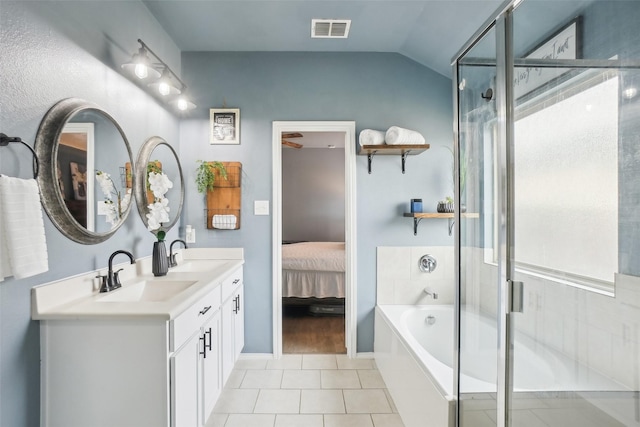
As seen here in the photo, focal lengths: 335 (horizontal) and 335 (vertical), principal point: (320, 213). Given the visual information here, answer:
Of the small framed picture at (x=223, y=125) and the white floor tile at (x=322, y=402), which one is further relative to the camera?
the small framed picture at (x=223, y=125)

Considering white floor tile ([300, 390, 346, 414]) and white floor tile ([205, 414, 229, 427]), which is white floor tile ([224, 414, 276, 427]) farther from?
white floor tile ([300, 390, 346, 414])

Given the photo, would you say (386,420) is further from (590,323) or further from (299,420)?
(590,323)

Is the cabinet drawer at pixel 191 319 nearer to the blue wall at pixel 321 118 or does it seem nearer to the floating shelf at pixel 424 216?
the blue wall at pixel 321 118

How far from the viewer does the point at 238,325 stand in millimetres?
2660

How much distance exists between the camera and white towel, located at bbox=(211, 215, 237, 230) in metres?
2.88

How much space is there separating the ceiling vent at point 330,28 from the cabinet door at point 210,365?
7.09 ft

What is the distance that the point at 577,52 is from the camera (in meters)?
0.94

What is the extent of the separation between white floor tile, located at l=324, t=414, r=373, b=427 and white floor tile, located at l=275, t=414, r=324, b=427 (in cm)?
5

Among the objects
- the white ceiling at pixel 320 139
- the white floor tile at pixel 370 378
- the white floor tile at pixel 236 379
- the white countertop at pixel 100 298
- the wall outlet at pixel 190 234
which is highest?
the white ceiling at pixel 320 139

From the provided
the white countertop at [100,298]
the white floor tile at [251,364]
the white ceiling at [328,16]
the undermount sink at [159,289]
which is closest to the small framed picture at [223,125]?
the white ceiling at [328,16]

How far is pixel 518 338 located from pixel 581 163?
2.02ft

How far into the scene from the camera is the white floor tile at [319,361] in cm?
278

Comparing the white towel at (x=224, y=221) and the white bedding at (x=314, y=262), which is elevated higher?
the white towel at (x=224, y=221)

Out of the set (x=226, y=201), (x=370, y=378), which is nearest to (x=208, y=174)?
(x=226, y=201)
